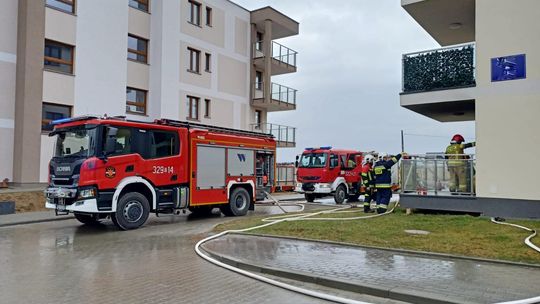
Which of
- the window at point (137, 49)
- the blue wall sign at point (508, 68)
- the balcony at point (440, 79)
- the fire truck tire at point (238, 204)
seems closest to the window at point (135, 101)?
the window at point (137, 49)

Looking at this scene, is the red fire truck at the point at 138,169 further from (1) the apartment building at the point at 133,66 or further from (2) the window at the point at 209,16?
(2) the window at the point at 209,16

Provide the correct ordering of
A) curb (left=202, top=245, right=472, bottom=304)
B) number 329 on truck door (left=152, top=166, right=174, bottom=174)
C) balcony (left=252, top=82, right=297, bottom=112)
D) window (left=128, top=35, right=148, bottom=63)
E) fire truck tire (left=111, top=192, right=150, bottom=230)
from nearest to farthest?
curb (left=202, top=245, right=472, bottom=304)
fire truck tire (left=111, top=192, right=150, bottom=230)
number 329 on truck door (left=152, top=166, right=174, bottom=174)
window (left=128, top=35, right=148, bottom=63)
balcony (left=252, top=82, right=297, bottom=112)

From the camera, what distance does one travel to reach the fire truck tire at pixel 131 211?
11836 millimetres

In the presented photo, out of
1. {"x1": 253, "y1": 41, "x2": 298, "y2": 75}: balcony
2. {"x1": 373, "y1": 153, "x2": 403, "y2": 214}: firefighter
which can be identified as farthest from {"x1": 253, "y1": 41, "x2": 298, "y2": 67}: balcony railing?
{"x1": 373, "y1": 153, "x2": 403, "y2": 214}: firefighter

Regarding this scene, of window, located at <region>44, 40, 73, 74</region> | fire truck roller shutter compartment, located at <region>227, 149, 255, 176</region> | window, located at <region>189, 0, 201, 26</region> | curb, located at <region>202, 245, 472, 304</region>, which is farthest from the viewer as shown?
window, located at <region>189, 0, 201, 26</region>

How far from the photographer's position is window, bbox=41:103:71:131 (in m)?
19.8

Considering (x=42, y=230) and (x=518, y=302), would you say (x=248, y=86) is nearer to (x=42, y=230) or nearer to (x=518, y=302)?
(x=42, y=230)

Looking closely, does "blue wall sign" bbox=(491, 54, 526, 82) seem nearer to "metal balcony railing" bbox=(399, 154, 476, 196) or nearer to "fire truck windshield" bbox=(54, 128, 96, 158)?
"metal balcony railing" bbox=(399, 154, 476, 196)

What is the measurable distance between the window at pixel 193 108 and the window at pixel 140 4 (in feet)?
17.6

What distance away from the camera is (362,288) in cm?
577

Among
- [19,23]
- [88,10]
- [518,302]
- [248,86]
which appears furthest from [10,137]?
[518,302]

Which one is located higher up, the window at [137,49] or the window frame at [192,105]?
the window at [137,49]

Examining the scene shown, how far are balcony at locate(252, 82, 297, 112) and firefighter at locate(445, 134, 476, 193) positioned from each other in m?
18.6

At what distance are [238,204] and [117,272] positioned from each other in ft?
Result: 28.8
